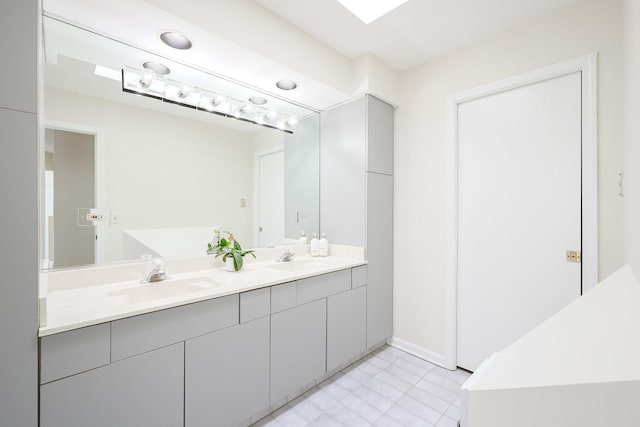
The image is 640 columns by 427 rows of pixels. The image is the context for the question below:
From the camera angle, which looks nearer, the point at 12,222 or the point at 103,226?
the point at 12,222

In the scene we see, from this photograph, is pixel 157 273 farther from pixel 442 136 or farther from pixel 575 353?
pixel 442 136

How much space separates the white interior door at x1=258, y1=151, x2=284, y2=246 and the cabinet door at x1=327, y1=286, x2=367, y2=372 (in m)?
0.80

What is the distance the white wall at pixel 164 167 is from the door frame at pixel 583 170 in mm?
1661

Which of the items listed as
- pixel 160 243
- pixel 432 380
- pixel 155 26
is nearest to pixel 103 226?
pixel 160 243

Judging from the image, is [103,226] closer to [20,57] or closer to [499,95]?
[20,57]

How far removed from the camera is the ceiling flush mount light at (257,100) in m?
2.26

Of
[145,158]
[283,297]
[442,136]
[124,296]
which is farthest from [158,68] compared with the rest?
[442,136]

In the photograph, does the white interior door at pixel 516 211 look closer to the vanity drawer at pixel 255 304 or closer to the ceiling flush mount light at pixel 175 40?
the vanity drawer at pixel 255 304

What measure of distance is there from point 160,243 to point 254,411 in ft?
3.87

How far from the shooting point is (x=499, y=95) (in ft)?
6.63

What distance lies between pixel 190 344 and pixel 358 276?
1345 mm

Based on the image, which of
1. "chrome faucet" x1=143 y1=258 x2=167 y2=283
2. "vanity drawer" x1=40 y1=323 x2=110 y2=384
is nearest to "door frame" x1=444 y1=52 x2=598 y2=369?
"chrome faucet" x1=143 y1=258 x2=167 y2=283

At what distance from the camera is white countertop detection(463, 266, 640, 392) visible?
331mm

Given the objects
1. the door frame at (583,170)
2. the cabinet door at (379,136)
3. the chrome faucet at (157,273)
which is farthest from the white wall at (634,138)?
the chrome faucet at (157,273)
